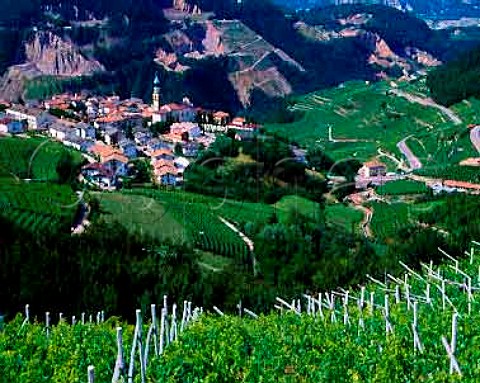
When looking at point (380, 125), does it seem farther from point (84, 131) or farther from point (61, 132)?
point (61, 132)

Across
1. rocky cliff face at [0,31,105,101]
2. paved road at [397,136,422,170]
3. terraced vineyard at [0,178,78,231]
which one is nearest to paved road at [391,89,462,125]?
paved road at [397,136,422,170]

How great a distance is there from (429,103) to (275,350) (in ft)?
204

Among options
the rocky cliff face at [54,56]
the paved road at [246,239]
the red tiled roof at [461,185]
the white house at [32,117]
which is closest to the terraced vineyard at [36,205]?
the paved road at [246,239]

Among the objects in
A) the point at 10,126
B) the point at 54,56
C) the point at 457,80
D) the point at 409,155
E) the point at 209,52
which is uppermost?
the point at 457,80

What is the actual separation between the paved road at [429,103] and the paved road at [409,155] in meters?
4.91

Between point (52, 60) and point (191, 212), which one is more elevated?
point (191, 212)

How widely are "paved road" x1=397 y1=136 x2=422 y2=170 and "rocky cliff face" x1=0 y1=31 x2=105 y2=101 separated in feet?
165

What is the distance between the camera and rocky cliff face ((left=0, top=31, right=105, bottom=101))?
9481 cm

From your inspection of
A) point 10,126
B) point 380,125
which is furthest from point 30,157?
point 380,125

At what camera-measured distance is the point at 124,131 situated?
59.1m

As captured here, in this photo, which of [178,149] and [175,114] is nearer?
[178,149]

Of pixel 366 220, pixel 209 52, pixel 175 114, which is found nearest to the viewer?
pixel 366 220

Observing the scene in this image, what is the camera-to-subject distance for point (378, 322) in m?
11.3

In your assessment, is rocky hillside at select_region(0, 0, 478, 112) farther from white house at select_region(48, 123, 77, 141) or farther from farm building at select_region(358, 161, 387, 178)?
farm building at select_region(358, 161, 387, 178)
